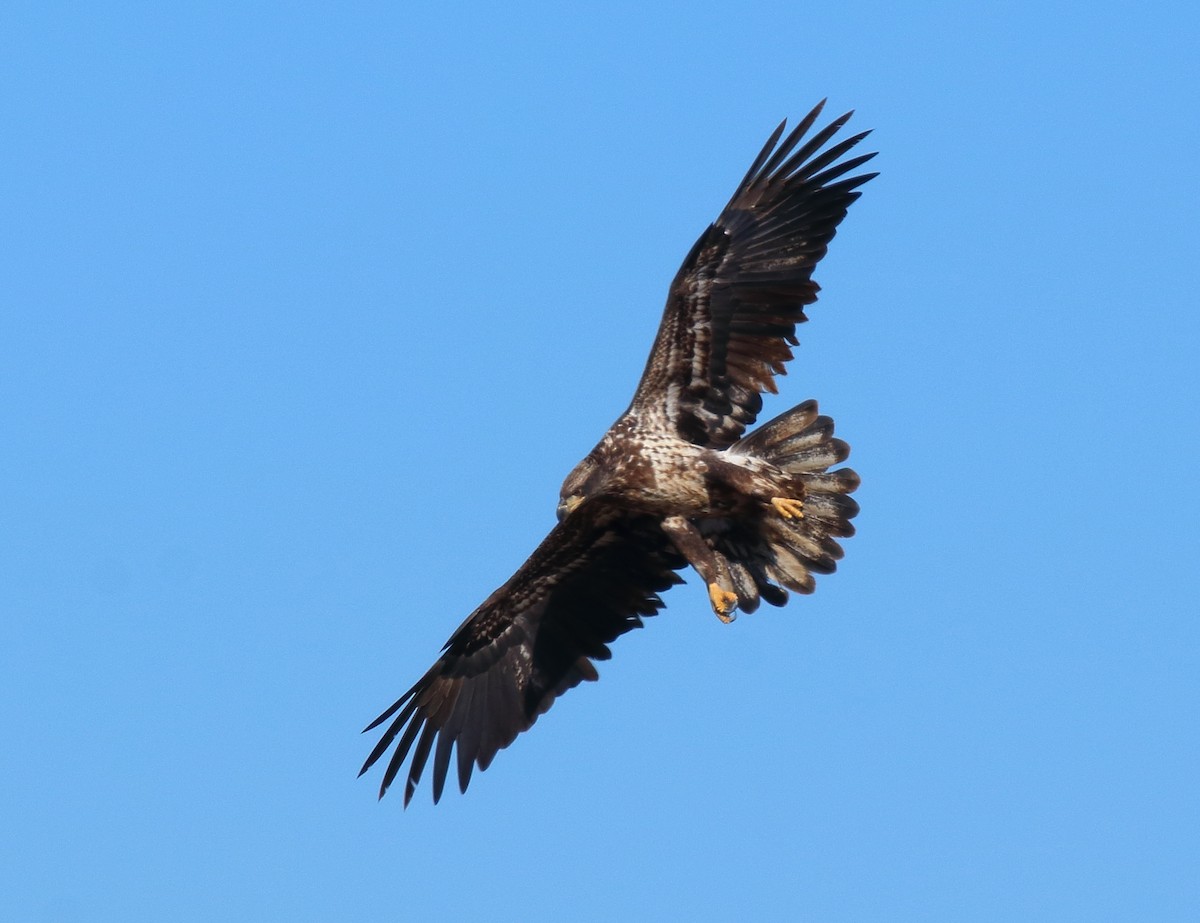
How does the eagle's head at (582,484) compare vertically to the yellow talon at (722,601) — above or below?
above

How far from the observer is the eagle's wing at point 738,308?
14.6 metres

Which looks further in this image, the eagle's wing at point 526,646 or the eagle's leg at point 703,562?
the eagle's wing at point 526,646

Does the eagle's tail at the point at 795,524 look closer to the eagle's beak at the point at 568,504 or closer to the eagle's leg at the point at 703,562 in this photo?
the eagle's leg at the point at 703,562

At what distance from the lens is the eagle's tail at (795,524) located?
14.7 meters

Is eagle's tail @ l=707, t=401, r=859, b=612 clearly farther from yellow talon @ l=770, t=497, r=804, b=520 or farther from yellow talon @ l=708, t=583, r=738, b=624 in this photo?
Answer: yellow talon @ l=708, t=583, r=738, b=624

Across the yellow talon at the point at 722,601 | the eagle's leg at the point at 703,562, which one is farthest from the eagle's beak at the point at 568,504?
the yellow talon at the point at 722,601

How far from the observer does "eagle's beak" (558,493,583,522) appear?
14523mm

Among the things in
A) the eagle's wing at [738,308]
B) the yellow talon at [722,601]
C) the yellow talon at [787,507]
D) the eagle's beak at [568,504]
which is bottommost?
the yellow talon at [722,601]

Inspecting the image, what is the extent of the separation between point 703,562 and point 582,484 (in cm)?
95

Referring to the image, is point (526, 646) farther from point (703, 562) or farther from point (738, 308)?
point (738, 308)

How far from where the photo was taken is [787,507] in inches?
575

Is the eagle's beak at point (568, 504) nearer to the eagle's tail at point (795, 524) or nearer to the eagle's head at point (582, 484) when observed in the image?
the eagle's head at point (582, 484)

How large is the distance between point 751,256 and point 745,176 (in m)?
0.66

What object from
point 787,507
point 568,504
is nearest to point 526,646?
point 568,504
